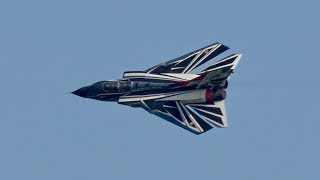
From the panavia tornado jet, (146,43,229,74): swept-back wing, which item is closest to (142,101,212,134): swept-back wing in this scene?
the panavia tornado jet

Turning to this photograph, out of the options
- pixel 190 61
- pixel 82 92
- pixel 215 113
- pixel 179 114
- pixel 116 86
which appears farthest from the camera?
pixel 82 92

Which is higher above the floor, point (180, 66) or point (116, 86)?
point (180, 66)

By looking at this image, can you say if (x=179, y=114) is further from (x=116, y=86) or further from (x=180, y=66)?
(x=116, y=86)

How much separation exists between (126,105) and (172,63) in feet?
16.0

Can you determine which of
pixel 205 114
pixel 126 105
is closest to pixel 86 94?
pixel 126 105

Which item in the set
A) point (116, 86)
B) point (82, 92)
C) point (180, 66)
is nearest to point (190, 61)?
point (180, 66)

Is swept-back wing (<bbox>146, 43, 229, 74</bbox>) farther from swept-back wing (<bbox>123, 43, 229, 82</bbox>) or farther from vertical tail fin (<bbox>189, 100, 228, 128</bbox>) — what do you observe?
vertical tail fin (<bbox>189, 100, 228, 128</bbox>)

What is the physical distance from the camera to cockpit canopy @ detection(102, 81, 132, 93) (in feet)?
A: 352

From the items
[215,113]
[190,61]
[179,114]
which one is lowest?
[215,113]

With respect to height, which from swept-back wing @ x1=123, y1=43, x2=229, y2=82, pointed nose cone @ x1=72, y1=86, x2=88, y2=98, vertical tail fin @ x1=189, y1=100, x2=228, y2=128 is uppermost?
swept-back wing @ x1=123, y1=43, x2=229, y2=82

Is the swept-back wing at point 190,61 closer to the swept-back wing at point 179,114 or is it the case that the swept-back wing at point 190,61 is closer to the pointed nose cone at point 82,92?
the swept-back wing at point 179,114

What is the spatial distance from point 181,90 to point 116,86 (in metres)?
5.60

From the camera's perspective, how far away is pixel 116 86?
354ft

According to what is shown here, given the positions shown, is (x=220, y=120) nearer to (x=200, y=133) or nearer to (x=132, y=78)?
(x=200, y=133)
